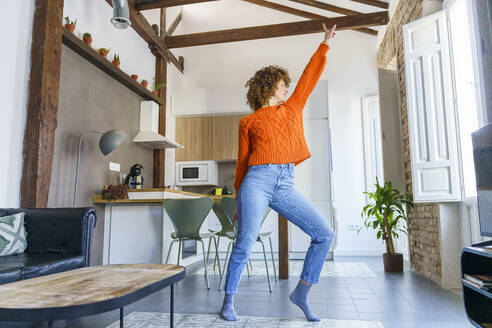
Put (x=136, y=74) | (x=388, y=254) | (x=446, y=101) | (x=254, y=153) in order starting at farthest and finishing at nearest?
(x=136, y=74) → (x=388, y=254) → (x=446, y=101) → (x=254, y=153)

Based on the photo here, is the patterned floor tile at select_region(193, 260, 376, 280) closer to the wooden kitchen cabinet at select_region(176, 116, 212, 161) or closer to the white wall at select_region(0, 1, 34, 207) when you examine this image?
the white wall at select_region(0, 1, 34, 207)

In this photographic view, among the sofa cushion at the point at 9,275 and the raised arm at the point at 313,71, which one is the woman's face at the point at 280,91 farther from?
the sofa cushion at the point at 9,275

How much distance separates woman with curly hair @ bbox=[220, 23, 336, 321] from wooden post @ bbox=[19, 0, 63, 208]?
74.9 inches

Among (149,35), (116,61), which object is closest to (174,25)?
(149,35)

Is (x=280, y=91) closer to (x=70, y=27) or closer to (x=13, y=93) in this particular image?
(x=13, y=93)

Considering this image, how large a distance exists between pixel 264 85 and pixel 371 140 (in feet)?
14.4

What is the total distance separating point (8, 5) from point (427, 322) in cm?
391

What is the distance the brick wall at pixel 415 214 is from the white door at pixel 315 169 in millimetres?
1253

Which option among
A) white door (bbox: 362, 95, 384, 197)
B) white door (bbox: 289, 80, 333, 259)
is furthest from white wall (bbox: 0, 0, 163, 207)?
white door (bbox: 362, 95, 384, 197)

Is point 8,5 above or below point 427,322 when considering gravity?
above

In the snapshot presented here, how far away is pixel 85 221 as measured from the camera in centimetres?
253

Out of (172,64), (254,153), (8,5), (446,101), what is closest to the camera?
(254,153)

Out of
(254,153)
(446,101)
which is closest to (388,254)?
(446,101)

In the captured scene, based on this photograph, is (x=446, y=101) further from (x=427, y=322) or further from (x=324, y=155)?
→ (x=324, y=155)
